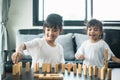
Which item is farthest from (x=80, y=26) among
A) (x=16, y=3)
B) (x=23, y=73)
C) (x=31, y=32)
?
(x=23, y=73)

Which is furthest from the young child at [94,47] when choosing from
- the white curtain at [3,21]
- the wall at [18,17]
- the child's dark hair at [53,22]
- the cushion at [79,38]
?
the wall at [18,17]

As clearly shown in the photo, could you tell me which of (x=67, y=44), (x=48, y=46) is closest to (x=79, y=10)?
(x=67, y=44)

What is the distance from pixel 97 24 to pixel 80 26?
2.33m

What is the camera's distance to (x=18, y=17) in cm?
488

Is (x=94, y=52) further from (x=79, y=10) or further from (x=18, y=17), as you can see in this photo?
(x=18, y=17)

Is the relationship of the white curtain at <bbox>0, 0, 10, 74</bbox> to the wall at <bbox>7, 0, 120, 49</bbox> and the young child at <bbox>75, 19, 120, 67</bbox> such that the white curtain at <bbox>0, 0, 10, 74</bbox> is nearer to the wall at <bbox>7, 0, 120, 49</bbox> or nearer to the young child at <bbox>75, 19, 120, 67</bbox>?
the wall at <bbox>7, 0, 120, 49</bbox>

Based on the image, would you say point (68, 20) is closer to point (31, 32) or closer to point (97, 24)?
point (31, 32)

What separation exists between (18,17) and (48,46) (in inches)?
111

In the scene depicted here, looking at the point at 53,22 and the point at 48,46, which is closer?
the point at 53,22

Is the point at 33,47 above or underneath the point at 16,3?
underneath

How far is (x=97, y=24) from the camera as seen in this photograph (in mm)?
2541

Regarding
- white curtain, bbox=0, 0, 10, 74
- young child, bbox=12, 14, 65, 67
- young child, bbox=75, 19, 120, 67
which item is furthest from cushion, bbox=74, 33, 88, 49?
young child, bbox=12, 14, 65, 67

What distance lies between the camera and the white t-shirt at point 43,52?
6.81ft

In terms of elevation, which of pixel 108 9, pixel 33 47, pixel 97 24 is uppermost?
pixel 108 9
